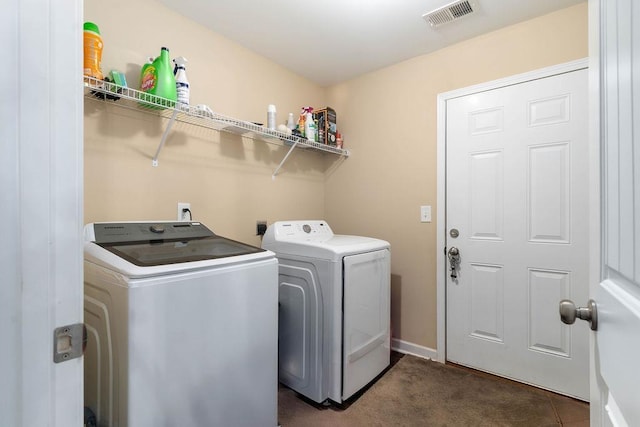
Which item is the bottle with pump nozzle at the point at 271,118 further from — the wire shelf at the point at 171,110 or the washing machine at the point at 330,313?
the washing machine at the point at 330,313

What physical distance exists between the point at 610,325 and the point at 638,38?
0.47 meters

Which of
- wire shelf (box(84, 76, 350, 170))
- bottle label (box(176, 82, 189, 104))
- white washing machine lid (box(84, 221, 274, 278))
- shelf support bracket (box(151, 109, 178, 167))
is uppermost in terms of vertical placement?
bottle label (box(176, 82, 189, 104))

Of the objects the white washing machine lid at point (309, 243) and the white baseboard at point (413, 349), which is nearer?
the white washing machine lid at point (309, 243)

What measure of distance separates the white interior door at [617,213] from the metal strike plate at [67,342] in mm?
878

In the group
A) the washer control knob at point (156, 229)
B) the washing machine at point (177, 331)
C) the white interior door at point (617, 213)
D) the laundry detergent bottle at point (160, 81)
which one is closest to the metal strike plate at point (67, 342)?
the washing machine at point (177, 331)

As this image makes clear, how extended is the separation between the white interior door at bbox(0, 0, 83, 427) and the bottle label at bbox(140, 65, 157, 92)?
1205 mm

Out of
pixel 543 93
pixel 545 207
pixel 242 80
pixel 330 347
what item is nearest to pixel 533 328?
pixel 545 207

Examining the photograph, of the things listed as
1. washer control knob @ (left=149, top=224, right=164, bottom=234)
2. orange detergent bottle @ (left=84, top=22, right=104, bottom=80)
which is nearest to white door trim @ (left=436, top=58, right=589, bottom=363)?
washer control knob @ (left=149, top=224, right=164, bottom=234)

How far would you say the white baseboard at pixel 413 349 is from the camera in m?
2.39

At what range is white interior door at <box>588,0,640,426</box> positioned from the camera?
455 mm

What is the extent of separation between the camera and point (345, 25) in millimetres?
2061

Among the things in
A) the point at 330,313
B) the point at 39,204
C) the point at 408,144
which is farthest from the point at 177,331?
the point at 408,144

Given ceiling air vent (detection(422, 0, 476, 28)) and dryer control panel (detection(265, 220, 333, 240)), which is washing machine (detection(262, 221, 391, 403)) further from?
ceiling air vent (detection(422, 0, 476, 28))

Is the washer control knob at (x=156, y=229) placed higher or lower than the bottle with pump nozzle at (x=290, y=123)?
lower
